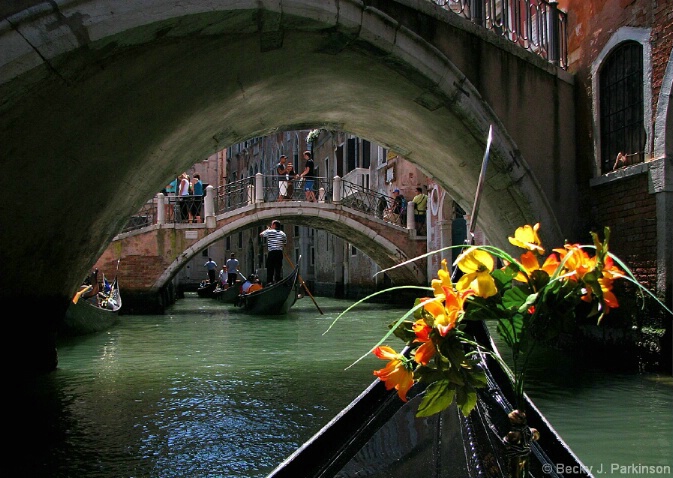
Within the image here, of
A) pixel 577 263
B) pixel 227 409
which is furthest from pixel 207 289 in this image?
pixel 577 263

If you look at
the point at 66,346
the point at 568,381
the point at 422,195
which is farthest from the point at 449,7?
the point at 422,195

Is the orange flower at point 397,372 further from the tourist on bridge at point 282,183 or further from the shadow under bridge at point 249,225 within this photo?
the tourist on bridge at point 282,183

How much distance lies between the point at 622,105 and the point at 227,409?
2903 mm

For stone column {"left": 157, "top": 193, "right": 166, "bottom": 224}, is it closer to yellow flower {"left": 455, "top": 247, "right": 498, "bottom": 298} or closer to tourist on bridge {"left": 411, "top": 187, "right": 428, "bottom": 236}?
tourist on bridge {"left": 411, "top": 187, "right": 428, "bottom": 236}

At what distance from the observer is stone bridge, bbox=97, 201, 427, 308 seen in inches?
423

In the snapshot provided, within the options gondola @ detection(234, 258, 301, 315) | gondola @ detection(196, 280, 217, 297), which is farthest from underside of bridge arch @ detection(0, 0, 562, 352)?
gondola @ detection(196, 280, 217, 297)

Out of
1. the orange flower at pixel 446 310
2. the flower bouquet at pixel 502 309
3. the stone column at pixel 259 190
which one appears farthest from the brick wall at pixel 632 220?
the stone column at pixel 259 190

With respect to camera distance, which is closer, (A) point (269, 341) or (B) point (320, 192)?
(A) point (269, 341)

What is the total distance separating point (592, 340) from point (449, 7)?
2180 millimetres

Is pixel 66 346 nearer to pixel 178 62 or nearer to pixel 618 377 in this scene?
pixel 178 62

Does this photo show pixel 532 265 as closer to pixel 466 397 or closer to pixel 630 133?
pixel 466 397

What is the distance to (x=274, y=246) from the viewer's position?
31.6 ft

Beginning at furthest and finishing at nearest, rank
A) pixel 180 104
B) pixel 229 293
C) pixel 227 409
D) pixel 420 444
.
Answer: pixel 229 293
pixel 180 104
pixel 227 409
pixel 420 444

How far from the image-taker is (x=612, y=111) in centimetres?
445
